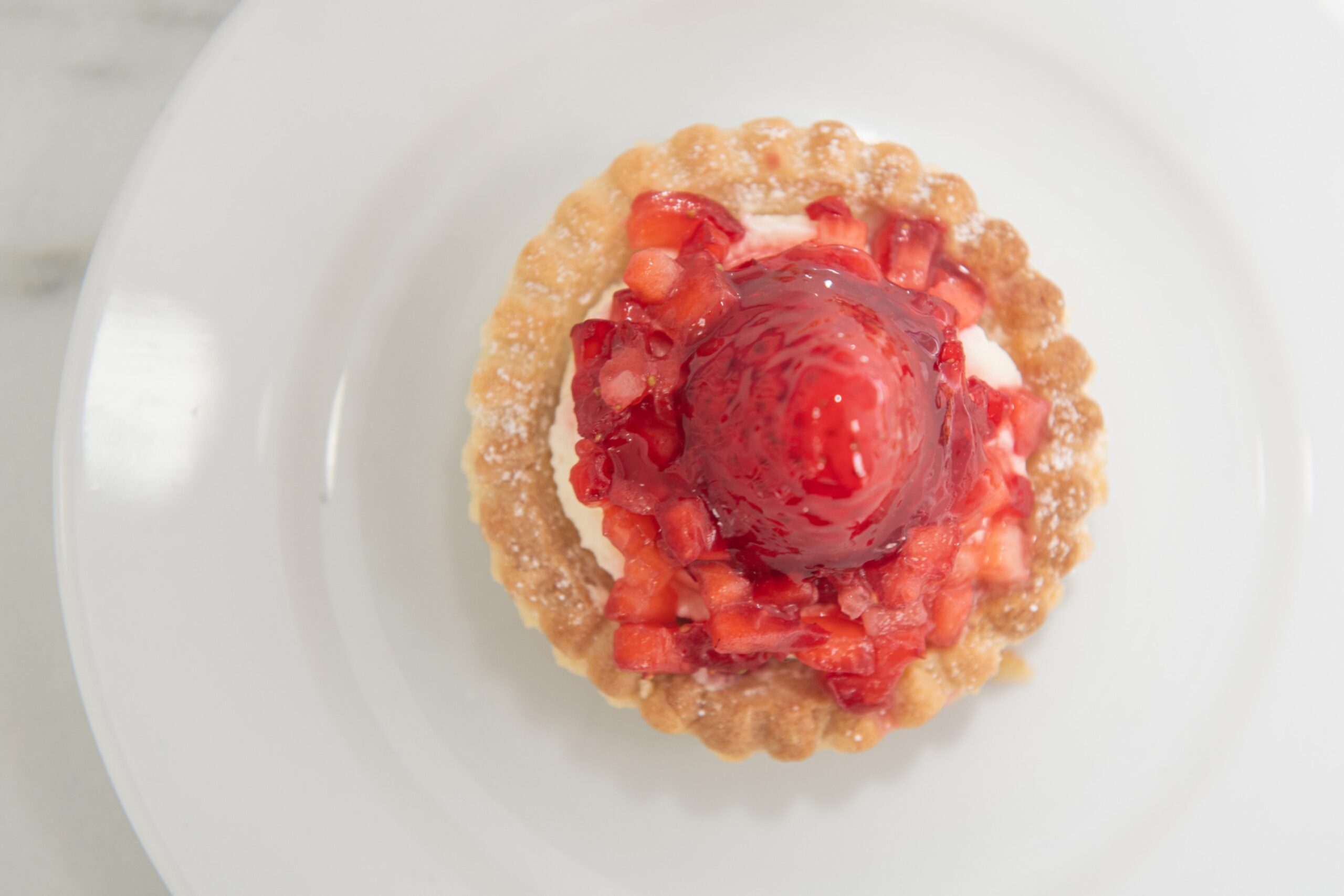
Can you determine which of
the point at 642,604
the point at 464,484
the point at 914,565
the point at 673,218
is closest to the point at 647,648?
the point at 642,604

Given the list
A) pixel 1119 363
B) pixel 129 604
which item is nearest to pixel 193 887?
pixel 129 604

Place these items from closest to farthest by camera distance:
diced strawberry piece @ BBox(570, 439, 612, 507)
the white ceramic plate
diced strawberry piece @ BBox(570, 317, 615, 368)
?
diced strawberry piece @ BBox(570, 439, 612, 507) → diced strawberry piece @ BBox(570, 317, 615, 368) → the white ceramic plate

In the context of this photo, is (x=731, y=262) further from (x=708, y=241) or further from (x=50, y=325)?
(x=50, y=325)

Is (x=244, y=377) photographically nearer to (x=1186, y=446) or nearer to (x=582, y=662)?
(x=582, y=662)

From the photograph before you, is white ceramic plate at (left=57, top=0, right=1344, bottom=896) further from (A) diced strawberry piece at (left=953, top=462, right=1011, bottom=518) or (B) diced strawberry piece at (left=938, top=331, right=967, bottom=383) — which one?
(B) diced strawberry piece at (left=938, top=331, right=967, bottom=383)

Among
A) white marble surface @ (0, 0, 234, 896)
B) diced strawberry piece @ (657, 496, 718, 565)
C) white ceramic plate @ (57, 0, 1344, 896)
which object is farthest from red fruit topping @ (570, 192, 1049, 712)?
white marble surface @ (0, 0, 234, 896)

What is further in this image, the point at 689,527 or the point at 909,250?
the point at 909,250
